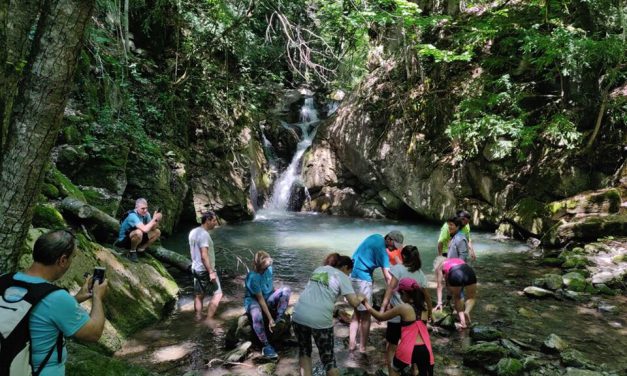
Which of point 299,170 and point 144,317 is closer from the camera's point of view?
point 144,317

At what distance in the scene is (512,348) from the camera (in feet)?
17.9

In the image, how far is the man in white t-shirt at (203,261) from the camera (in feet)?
21.0

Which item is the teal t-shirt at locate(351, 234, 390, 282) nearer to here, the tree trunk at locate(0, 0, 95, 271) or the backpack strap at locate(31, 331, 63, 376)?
the backpack strap at locate(31, 331, 63, 376)

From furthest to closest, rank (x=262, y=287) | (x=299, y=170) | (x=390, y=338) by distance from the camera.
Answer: (x=299, y=170) → (x=262, y=287) → (x=390, y=338)

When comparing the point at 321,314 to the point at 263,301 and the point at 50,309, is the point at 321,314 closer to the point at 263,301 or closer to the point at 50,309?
the point at 263,301

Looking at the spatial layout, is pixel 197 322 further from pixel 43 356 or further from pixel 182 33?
pixel 182 33

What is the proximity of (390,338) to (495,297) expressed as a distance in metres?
4.11

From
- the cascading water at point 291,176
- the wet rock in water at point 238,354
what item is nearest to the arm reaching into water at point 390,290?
the wet rock in water at point 238,354

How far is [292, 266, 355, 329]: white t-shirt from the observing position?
4293 millimetres

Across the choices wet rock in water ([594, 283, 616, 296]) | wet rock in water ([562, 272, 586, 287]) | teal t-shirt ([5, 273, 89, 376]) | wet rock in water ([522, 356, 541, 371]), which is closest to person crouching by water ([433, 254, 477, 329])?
wet rock in water ([522, 356, 541, 371])

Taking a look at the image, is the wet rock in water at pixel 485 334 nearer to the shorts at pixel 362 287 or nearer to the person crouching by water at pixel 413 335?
the shorts at pixel 362 287

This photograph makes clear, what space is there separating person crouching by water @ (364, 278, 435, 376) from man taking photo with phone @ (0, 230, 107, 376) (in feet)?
8.93

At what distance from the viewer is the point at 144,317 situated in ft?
20.6

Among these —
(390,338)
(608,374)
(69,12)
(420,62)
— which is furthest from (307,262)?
(420,62)
